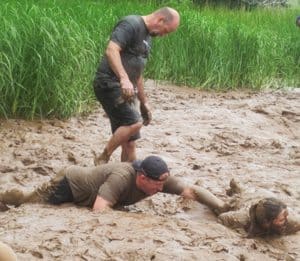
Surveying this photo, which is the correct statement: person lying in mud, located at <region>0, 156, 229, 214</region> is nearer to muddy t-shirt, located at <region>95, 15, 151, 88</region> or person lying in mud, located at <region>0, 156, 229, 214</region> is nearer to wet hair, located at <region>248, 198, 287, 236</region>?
wet hair, located at <region>248, 198, 287, 236</region>

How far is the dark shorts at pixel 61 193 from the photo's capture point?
215 inches

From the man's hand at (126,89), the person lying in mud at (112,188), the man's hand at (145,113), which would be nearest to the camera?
the person lying in mud at (112,188)

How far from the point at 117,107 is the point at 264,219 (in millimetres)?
1842

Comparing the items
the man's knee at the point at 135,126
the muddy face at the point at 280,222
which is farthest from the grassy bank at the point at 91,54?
the muddy face at the point at 280,222

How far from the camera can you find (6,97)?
7.77 metres

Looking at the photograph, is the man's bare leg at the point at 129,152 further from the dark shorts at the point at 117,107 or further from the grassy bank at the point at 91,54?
the grassy bank at the point at 91,54

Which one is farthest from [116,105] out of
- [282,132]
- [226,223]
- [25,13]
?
[282,132]

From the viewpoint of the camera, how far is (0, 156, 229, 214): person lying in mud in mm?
5070

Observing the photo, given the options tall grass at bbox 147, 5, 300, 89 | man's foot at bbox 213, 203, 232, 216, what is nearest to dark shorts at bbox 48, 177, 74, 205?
man's foot at bbox 213, 203, 232, 216

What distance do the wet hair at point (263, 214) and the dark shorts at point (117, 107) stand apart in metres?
1.62

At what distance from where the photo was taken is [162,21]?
604 cm

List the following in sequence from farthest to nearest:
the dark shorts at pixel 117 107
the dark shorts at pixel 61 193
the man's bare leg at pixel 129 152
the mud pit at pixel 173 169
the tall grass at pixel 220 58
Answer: the tall grass at pixel 220 58 → the man's bare leg at pixel 129 152 → the dark shorts at pixel 117 107 → the dark shorts at pixel 61 193 → the mud pit at pixel 173 169

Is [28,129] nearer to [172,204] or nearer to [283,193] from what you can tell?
[172,204]

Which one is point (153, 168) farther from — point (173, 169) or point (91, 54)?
point (91, 54)
